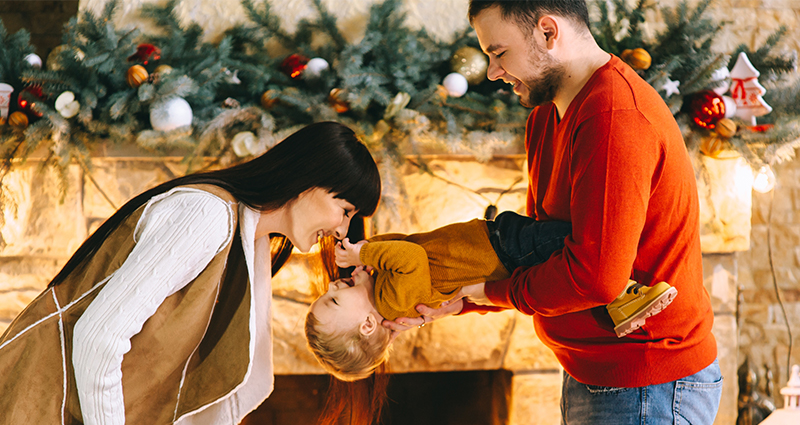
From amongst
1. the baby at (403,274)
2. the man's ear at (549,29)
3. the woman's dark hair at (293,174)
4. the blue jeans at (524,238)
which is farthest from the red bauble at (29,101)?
the man's ear at (549,29)

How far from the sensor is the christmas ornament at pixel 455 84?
6.14 feet

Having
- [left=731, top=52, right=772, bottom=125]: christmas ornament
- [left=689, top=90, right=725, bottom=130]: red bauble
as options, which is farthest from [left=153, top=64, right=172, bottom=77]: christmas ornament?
[left=731, top=52, right=772, bottom=125]: christmas ornament

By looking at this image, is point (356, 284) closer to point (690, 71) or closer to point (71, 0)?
point (690, 71)

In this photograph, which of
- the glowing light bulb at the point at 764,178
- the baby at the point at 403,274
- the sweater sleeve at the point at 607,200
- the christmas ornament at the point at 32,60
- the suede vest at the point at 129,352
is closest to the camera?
the sweater sleeve at the point at 607,200

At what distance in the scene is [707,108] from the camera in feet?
6.22

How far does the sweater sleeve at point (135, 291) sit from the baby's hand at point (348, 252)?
15.9 inches

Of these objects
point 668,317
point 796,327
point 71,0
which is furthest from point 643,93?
point 71,0

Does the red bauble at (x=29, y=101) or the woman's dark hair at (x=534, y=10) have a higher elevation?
the woman's dark hair at (x=534, y=10)

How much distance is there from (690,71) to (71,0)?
8.64 ft

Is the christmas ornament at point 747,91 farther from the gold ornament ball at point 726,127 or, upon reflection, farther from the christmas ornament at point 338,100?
the christmas ornament at point 338,100

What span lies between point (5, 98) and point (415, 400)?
187 cm

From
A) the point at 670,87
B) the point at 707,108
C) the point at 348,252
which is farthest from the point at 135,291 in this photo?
the point at 707,108

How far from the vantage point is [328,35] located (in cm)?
205

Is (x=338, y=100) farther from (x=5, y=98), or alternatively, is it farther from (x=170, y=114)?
(x=5, y=98)
